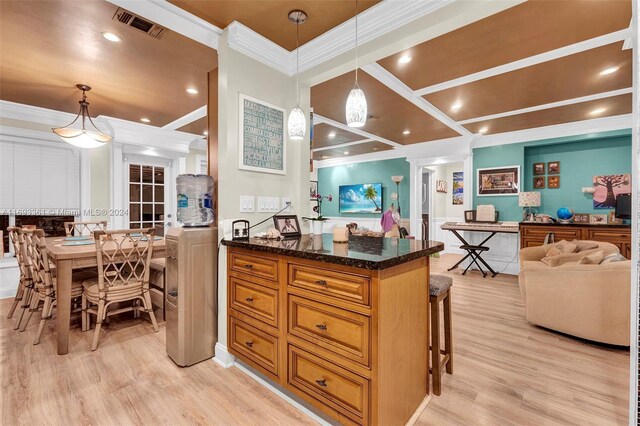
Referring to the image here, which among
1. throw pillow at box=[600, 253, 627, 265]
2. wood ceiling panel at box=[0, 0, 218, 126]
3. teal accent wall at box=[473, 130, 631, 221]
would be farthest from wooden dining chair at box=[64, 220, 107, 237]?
teal accent wall at box=[473, 130, 631, 221]

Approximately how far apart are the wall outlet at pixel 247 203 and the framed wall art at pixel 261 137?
0.24 meters

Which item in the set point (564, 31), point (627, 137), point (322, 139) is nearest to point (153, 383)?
point (564, 31)

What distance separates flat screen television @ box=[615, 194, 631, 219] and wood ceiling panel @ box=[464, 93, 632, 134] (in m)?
1.31

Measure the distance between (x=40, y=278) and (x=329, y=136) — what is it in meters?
4.82

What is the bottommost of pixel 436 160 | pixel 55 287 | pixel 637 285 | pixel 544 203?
pixel 55 287

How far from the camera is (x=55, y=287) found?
8.70ft

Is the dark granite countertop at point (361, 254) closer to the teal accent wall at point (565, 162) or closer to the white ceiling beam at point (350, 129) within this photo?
the white ceiling beam at point (350, 129)

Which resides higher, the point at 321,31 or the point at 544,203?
the point at 321,31

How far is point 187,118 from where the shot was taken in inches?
183

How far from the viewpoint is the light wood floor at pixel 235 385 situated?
170 cm

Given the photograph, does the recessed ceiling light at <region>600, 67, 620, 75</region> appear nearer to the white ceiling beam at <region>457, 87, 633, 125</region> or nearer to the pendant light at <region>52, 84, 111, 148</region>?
the white ceiling beam at <region>457, 87, 633, 125</region>

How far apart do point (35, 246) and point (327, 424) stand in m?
2.95

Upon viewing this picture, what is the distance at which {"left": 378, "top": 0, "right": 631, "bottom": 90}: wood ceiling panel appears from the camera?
2186 millimetres

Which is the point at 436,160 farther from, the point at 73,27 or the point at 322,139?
the point at 73,27
